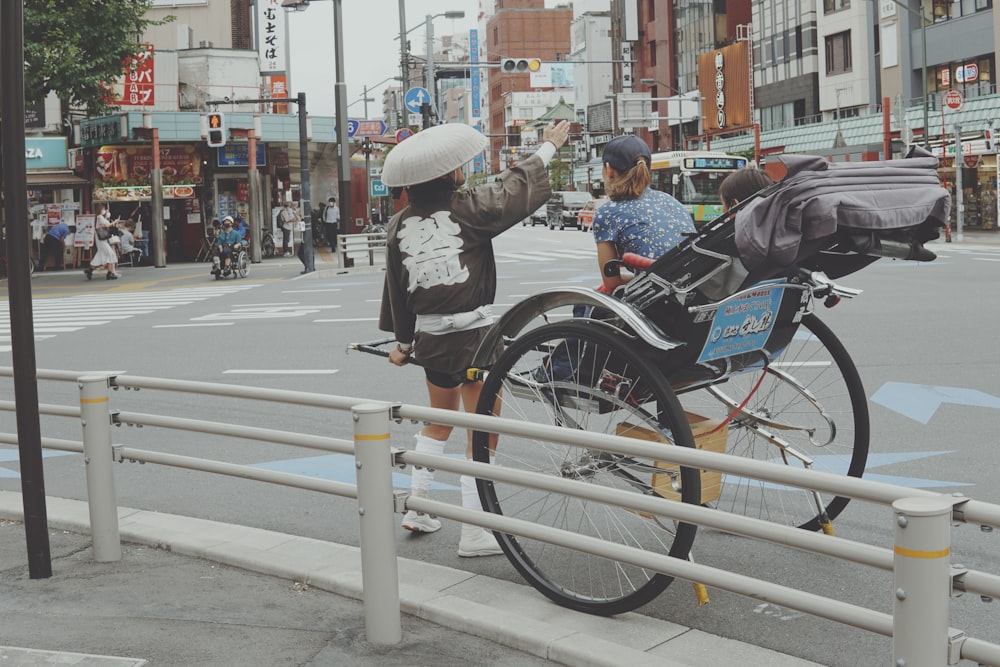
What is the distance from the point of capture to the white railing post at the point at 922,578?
2596 millimetres

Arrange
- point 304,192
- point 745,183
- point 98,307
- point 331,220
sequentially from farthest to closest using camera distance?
point 331,220
point 304,192
point 98,307
point 745,183

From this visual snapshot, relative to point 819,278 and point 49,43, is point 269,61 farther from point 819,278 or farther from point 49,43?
point 819,278

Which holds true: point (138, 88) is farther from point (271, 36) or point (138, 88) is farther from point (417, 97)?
point (271, 36)

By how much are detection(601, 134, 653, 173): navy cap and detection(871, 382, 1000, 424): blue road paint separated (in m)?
3.97

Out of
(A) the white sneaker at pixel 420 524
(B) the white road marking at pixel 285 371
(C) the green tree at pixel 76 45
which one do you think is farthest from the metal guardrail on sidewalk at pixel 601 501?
(C) the green tree at pixel 76 45

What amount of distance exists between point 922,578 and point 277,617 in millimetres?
2511

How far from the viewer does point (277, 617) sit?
4.31 metres

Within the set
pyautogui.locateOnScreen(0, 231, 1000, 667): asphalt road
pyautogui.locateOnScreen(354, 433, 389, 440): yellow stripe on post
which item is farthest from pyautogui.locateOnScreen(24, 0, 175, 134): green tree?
pyautogui.locateOnScreen(354, 433, 389, 440): yellow stripe on post

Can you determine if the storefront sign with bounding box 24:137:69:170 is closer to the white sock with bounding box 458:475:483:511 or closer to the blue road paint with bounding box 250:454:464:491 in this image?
the blue road paint with bounding box 250:454:464:491

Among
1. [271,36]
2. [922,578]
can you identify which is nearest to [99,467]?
[922,578]

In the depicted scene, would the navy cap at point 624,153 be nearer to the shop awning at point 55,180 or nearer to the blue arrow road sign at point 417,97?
the blue arrow road sign at point 417,97

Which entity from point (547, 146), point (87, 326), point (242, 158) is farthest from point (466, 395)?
point (242, 158)

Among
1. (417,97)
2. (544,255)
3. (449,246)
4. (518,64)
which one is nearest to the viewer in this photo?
(449,246)

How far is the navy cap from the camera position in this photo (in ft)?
16.3
